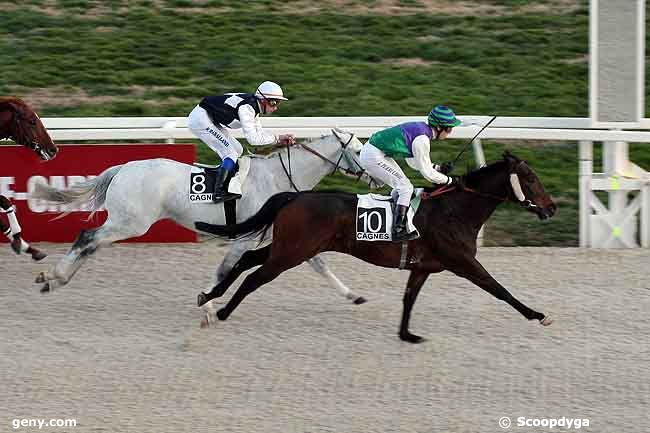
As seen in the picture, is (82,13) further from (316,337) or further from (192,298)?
(316,337)

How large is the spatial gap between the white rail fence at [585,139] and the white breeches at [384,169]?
2029 mm

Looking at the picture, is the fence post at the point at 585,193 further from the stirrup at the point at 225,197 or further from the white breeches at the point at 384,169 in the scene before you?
the stirrup at the point at 225,197

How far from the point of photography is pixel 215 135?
8914 mm

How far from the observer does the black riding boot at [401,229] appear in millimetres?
7965

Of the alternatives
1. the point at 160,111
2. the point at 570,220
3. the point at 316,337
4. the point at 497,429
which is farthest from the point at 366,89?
the point at 497,429

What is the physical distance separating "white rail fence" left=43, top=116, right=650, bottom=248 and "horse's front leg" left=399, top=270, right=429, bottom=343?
240 cm

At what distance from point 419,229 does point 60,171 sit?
3720 millimetres

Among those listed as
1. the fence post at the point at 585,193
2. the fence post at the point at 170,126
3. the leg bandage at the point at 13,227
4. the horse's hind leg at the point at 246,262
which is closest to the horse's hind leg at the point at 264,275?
the horse's hind leg at the point at 246,262

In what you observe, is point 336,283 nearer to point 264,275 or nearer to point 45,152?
point 264,275

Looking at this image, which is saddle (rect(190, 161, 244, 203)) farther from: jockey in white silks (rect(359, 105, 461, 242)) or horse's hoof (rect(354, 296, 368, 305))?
A: horse's hoof (rect(354, 296, 368, 305))

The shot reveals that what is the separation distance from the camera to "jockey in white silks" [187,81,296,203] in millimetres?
8672

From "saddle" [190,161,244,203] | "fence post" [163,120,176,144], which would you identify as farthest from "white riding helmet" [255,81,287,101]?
"fence post" [163,120,176,144]

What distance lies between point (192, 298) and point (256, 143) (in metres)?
1.29

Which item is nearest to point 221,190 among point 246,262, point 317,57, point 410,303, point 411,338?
point 246,262
